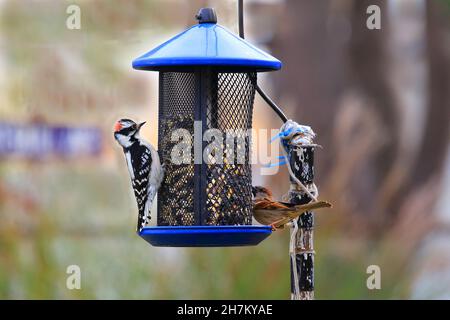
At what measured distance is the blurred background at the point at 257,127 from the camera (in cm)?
751

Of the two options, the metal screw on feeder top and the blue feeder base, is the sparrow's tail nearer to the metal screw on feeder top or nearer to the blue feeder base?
the blue feeder base

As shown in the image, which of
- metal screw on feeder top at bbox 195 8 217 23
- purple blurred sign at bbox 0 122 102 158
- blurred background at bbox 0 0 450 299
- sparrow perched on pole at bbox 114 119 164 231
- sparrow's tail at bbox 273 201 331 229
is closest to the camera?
sparrow's tail at bbox 273 201 331 229

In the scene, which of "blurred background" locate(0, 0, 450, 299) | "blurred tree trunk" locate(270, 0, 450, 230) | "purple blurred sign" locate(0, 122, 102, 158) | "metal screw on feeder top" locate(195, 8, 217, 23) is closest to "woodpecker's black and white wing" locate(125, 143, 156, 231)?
"metal screw on feeder top" locate(195, 8, 217, 23)

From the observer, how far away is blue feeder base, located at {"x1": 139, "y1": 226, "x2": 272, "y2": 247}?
4.69m

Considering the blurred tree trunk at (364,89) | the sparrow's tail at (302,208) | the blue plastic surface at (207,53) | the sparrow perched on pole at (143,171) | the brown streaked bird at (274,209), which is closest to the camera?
the sparrow's tail at (302,208)

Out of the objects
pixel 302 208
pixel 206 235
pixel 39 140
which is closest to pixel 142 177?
pixel 206 235

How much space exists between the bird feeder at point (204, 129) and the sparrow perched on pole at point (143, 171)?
5 centimetres

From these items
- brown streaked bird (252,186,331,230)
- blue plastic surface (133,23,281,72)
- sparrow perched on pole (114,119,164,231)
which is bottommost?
brown streaked bird (252,186,331,230)

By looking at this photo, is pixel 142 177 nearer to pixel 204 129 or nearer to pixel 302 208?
pixel 204 129

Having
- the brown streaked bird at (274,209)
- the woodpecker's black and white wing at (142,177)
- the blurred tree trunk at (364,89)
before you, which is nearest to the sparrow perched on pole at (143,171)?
the woodpecker's black and white wing at (142,177)

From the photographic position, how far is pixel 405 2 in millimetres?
8664

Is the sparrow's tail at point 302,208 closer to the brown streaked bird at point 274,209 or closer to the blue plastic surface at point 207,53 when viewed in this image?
the brown streaked bird at point 274,209

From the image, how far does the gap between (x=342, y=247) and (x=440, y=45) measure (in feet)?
6.87

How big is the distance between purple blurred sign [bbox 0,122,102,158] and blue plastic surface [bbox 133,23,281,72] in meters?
3.17
